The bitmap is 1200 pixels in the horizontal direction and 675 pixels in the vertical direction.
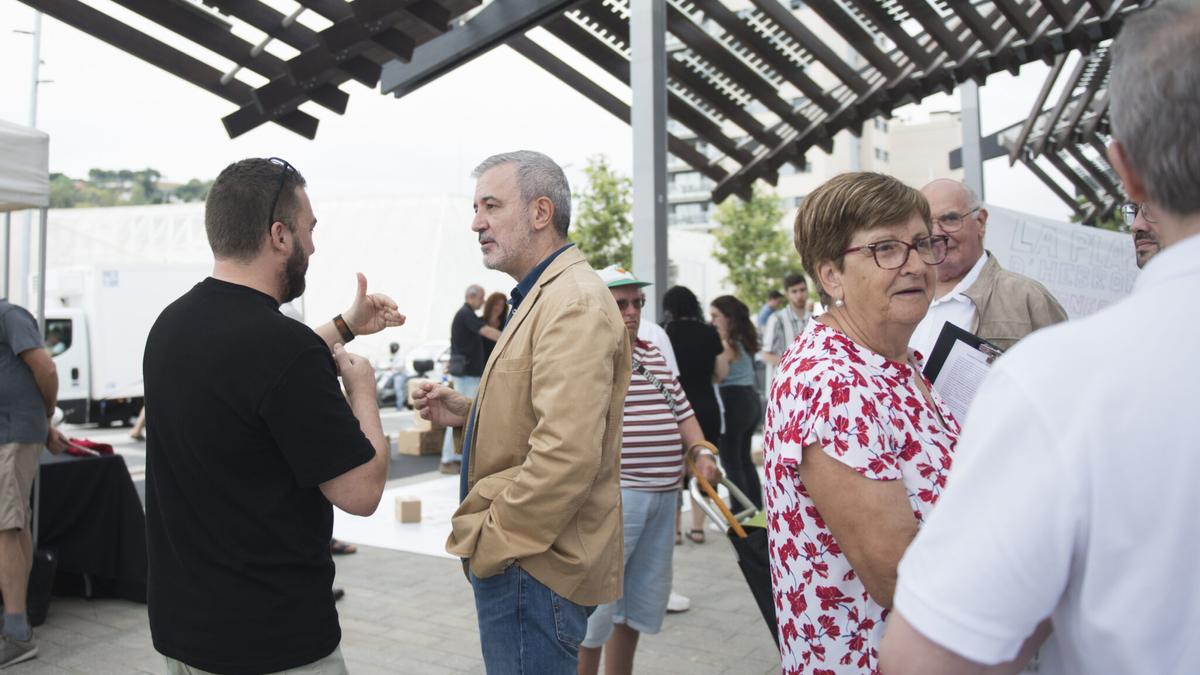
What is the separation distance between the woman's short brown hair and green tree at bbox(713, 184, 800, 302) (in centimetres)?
3919

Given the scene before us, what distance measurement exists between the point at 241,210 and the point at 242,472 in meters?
0.64

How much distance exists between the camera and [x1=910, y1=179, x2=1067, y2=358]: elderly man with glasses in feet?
10.0

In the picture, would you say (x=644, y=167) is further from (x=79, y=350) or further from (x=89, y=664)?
(x=79, y=350)

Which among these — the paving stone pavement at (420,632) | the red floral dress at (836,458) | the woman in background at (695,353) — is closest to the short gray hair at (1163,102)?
the red floral dress at (836,458)

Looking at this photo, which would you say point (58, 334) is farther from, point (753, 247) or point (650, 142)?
point (753, 247)

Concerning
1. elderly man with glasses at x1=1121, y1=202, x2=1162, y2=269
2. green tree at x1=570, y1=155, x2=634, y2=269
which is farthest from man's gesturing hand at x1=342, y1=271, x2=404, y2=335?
green tree at x1=570, y1=155, x2=634, y2=269

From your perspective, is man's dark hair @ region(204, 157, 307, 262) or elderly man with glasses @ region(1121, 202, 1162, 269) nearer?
man's dark hair @ region(204, 157, 307, 262)

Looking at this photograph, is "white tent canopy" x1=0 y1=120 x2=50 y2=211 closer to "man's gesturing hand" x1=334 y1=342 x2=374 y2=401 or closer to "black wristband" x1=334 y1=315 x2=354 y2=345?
"black wristband" x1=334 y1=315 x2=354 y2=345

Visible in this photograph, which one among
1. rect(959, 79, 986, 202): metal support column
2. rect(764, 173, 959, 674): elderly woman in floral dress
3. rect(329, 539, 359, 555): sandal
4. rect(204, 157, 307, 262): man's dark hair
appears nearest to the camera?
rect(764, 173, 959, 674): elderly woman in floral dress

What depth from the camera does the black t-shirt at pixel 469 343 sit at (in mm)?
9734

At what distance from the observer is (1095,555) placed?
0.82 m

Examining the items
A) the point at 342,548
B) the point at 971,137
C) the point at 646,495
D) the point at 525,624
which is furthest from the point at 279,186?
the point at 971,137

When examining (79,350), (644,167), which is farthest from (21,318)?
(79,350)

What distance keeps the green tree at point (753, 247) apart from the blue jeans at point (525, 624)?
3909 centimetres
